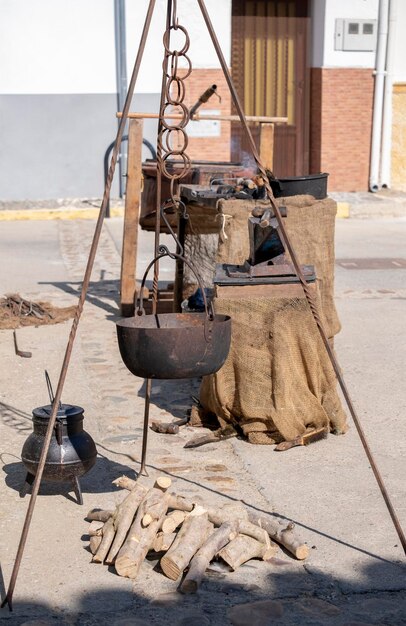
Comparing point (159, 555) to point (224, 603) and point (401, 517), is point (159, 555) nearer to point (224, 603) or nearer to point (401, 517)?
point (224, 603)

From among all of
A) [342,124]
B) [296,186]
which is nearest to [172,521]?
[296,186]

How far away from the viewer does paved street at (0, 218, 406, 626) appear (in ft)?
13.4

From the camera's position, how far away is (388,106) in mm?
16828

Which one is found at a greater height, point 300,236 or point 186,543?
point 300,236

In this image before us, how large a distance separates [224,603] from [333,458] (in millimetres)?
1805

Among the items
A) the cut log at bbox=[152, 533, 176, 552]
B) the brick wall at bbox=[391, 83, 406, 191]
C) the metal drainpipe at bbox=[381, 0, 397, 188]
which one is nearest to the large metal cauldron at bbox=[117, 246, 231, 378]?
the cut log at bbox=[152, 533, 176, 552]

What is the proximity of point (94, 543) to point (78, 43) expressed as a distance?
1253 cm

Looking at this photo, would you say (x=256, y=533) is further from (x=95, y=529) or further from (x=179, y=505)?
(x=95, y=529)

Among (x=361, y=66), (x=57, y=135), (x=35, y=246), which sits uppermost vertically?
(x=361, y=66)

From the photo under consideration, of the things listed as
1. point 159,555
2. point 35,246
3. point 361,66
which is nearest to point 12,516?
point 159,555

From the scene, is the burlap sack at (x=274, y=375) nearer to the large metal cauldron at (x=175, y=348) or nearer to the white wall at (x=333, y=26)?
the large metal cauldron at (x=175, y=348)

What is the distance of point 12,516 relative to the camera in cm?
493

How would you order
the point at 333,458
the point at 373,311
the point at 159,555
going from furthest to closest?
the point at 373,311
the point at 333,458
the point at 159,555

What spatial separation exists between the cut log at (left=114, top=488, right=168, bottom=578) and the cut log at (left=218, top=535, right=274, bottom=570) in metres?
0.31
